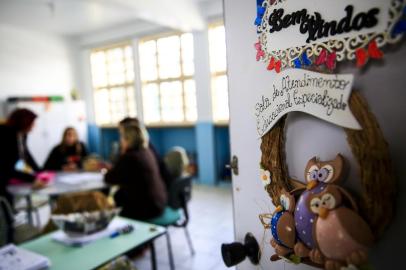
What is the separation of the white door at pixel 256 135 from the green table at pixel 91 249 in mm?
736

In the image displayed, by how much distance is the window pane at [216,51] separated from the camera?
483cm

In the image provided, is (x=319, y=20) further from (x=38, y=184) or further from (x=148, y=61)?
(x=148, y=61)

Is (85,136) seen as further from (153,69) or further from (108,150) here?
(153,69)

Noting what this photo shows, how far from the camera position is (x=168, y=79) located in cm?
564

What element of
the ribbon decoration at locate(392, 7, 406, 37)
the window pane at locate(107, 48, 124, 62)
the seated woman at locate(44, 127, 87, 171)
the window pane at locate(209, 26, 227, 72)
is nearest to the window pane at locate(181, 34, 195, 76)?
the window pane at locate(209, 26, 227, 72)

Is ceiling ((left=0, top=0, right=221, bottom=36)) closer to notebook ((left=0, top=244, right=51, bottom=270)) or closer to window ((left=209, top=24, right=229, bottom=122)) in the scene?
window ((left=209, top=24, right=229, bottom=122))

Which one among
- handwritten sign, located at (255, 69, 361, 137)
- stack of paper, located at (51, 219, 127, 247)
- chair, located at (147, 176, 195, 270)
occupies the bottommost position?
chair, located at (147, 176, 195, 270)

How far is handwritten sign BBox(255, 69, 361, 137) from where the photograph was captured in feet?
1.92

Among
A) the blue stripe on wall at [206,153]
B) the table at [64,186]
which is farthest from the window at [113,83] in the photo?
the table at [64,186]

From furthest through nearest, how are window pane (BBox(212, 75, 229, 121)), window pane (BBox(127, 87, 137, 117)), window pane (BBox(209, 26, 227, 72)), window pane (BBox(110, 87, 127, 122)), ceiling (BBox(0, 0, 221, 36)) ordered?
window pane (BBox(110, 87, 127, 122))
window pane (BBox(127, 87, 137, 117))
window pane (BBox(212, 75, 229, 121))
window pane (BBox(209, 26, 227, 72))
ceiling (BBox(0, 0, 221, 36))

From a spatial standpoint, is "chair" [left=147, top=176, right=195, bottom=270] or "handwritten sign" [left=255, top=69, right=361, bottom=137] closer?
"handwritten sign" [left=255, top=69, right=361, bottom=137]

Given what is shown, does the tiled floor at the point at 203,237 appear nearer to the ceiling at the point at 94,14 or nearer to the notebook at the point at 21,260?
the notebook at the point at 21,260

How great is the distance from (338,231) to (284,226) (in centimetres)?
15

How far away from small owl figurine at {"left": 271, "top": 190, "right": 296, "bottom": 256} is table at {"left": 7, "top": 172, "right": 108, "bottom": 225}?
2076 mm
